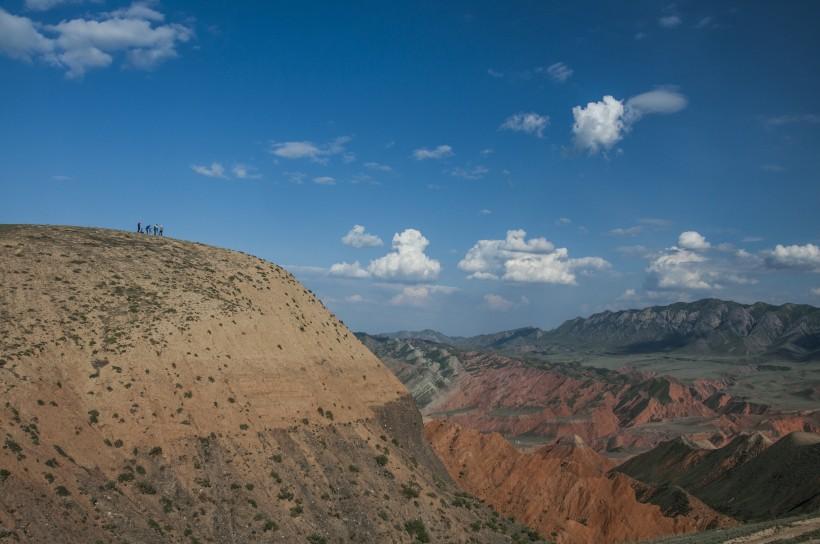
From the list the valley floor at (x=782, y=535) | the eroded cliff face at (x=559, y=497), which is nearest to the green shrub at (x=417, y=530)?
the valley floor at (x=782, y=535)

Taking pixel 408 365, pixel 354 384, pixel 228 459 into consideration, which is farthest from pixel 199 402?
pixel 408 365

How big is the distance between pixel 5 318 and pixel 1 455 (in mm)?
9576

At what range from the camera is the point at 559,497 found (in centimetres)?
5438

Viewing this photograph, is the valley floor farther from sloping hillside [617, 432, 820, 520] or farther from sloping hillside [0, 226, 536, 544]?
sloping hillside [617, 432, 820, 520]

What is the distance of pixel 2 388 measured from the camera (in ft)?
93.1

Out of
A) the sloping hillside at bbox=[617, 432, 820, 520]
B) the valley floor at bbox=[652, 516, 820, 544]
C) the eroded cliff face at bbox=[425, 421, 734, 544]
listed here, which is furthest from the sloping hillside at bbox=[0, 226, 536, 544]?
the sloping hillside at bbox=[617, 432, 820, 520]

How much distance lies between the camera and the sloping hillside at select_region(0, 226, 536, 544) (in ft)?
90.7

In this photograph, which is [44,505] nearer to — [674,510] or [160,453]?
[160,453]

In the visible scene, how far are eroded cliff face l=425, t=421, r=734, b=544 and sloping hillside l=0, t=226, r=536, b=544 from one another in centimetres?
859

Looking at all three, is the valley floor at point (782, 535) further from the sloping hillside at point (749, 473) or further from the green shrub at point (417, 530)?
the sloping hillside at point (749, 473)

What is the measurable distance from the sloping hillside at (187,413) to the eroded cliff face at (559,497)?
8587mm

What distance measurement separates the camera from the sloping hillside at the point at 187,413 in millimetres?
27656

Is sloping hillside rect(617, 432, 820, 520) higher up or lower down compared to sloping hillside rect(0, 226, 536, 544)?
lower down

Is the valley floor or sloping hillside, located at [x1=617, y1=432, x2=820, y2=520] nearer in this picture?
the valley floor
